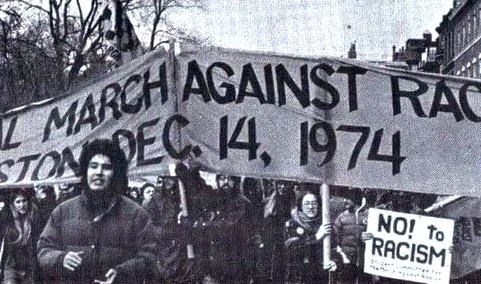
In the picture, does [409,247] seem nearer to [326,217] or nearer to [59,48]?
[326,217]

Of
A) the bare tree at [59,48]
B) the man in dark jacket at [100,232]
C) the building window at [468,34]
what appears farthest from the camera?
the building window at [468,34]

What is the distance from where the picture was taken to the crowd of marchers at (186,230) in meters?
6.26

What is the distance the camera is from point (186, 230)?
20.9 ft

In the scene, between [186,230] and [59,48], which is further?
[59,48]

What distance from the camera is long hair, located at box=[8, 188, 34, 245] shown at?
6625 mm

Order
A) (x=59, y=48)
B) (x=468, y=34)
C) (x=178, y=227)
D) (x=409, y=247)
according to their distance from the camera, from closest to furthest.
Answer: (x=178, y=227) < (x=409, y=247) < (x=59, y=48) < (x=468, y=34)

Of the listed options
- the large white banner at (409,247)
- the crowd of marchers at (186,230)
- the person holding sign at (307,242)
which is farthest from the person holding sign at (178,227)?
the large white banner at (409,247)

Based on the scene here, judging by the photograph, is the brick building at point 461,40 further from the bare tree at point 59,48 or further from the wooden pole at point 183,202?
the wooden pole at point 183,202

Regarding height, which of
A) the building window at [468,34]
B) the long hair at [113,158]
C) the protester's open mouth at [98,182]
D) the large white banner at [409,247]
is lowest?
the large white banner at [409,247]

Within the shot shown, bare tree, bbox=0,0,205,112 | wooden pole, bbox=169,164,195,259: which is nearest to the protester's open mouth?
wooden pole, bbox=169,164,195,259

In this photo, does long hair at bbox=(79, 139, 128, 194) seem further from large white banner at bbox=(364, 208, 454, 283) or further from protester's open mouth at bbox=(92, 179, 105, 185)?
large white banner at bbox=(364, 208, 454, 283)

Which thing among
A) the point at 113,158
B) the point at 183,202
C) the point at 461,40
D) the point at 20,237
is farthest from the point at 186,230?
the point at 461,40

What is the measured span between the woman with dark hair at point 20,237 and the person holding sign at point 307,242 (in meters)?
1.77

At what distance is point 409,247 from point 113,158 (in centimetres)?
215
